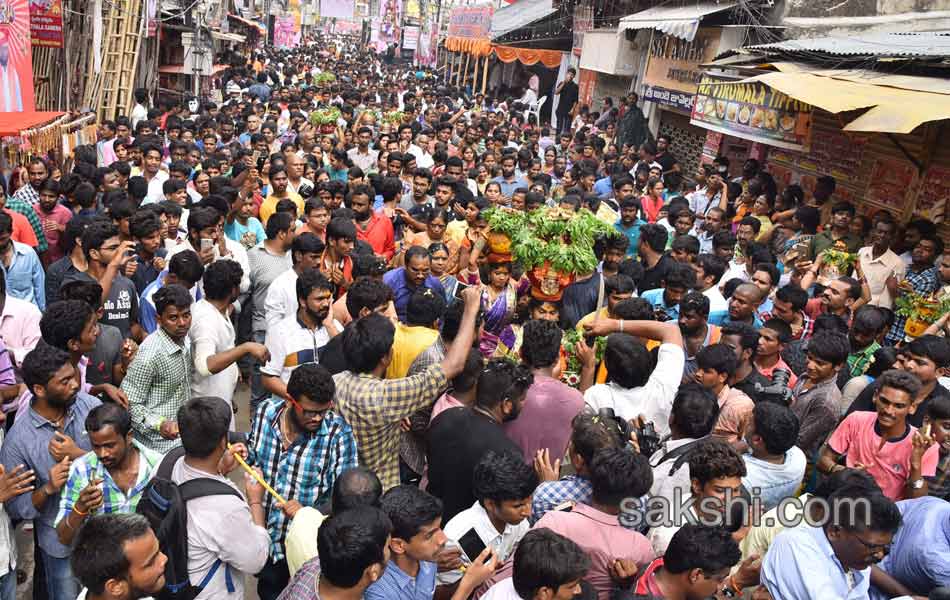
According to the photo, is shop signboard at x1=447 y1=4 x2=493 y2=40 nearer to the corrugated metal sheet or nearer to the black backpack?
the corrugated metal sheet

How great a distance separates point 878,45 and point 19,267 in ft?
29.5

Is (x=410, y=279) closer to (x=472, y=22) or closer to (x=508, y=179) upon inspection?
(x=508, y=179)

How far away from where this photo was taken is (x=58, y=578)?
3.68 m

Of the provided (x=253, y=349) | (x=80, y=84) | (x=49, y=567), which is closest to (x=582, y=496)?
(x=253, y=349)

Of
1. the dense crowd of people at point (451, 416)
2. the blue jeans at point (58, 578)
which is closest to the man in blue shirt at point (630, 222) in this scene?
the dense crowd of people at point (451, 416)

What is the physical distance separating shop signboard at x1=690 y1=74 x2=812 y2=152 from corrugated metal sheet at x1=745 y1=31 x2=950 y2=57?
0.65m

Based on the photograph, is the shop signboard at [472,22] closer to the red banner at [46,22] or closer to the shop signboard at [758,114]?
the shop signboard at [758,114]

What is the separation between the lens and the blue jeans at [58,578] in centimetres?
366

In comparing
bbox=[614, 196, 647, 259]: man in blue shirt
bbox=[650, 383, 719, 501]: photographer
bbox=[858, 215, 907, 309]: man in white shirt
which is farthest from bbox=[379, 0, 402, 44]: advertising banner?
bbox=[650, 383, 719, 501]: photographer

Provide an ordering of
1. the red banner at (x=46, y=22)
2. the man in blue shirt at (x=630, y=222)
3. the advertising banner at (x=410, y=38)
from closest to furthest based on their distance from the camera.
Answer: the man in blue shirt at (x=630, y=222) < the red banner at (x=46, y=22) < the advertising banner at (x=410, y=38)

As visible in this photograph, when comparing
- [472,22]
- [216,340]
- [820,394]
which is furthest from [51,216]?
[472,22]

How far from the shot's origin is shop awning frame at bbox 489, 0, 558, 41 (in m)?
27.0

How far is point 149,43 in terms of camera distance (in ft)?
68.8

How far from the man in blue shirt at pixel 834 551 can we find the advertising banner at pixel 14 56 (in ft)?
31.9
